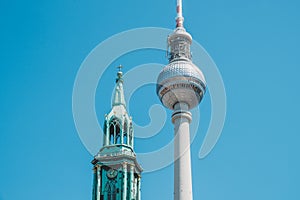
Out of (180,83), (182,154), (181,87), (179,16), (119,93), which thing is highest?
(179,16)

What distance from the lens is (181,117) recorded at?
108812 millimetres

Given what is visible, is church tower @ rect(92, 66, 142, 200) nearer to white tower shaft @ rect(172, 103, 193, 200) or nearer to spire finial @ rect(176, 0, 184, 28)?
white tower shaft @ rect(172, 103, 193, 200)

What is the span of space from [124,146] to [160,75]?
45.5ft

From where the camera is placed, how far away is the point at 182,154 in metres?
102

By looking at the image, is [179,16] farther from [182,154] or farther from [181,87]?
[182,154]

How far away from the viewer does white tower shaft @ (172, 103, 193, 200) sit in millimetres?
98250

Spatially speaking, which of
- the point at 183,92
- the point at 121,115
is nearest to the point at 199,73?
the point at 183,92

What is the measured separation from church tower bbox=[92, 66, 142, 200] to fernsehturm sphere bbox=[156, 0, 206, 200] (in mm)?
9328

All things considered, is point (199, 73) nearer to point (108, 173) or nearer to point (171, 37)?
point (171, 37)

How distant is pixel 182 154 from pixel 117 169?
13.1 meters

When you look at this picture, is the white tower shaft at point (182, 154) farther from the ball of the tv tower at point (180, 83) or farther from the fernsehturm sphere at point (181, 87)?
the ball of the tv tower at point (180, 83)

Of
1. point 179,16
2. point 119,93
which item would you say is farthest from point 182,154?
point 179,16

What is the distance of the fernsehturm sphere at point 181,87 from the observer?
103938mm

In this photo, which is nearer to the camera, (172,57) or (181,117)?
(181,117)
